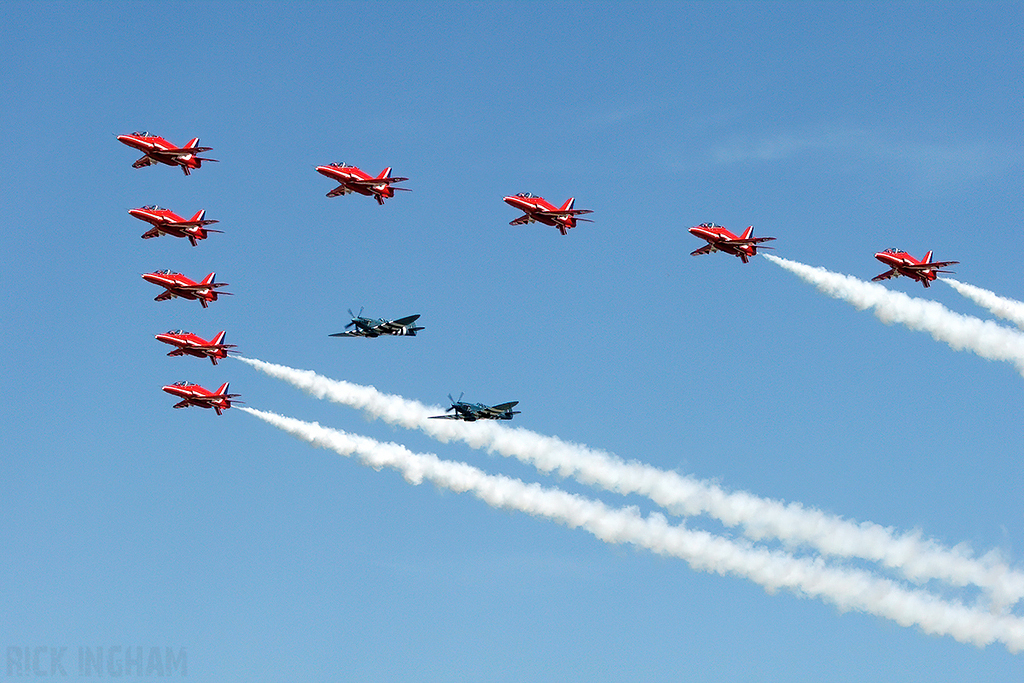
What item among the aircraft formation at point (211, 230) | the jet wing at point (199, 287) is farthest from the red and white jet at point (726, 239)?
the jet wing at point (199, 287)

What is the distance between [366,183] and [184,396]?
29.4 m

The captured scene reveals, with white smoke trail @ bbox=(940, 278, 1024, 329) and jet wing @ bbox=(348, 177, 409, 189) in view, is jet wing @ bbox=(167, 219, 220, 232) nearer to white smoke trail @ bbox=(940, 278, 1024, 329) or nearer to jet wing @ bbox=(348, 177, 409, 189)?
jet wing @ bbox=(348, 177, 409, 189)

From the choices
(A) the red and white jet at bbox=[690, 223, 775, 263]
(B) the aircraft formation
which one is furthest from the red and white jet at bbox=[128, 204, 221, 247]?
(A) the red and white jet at bbox=[690, 223, 775, 263]

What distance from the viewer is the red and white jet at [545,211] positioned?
575 feet

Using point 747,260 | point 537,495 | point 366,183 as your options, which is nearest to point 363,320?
point 366,183

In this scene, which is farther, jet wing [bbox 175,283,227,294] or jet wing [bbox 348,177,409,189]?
jet wing [bbox 348,177,409,189]

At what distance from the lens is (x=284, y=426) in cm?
17625

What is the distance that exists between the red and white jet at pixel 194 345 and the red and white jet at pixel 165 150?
17.2 m

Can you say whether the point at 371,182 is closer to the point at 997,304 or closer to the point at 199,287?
the point at 199,287

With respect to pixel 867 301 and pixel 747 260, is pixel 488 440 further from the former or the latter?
pixel 867 301

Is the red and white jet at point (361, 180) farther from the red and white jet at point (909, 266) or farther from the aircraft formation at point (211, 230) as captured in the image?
the red and white jet at point (909, 266)

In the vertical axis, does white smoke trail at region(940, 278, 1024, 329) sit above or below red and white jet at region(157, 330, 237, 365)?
above

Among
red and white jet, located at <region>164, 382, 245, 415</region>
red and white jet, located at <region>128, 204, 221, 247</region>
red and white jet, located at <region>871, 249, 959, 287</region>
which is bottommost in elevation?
red and white jet, located at <region>164, 382, 245, 415</region>

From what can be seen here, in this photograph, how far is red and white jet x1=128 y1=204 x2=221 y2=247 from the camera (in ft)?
551
